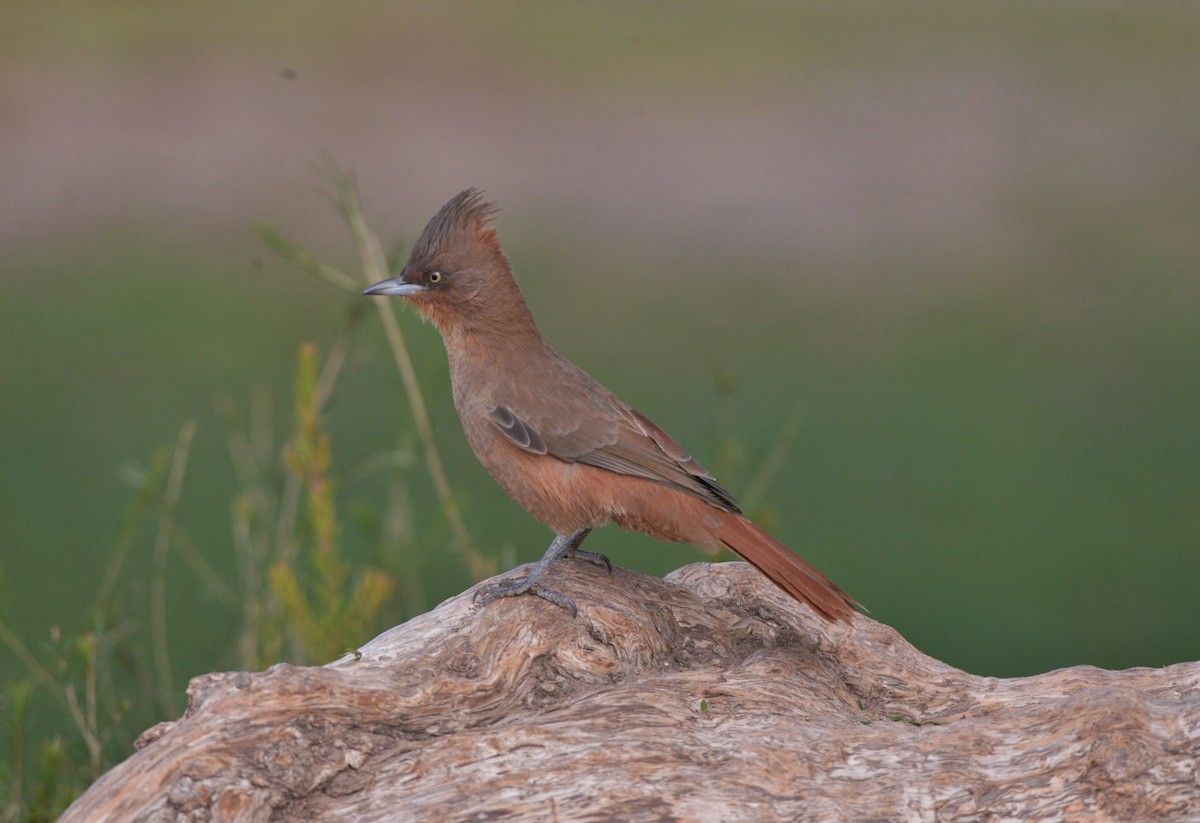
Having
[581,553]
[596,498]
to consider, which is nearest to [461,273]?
[596,498]

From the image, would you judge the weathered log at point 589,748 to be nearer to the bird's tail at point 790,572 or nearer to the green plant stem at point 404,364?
the bird's tail at point 790,572

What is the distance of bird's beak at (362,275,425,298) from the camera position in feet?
14.0

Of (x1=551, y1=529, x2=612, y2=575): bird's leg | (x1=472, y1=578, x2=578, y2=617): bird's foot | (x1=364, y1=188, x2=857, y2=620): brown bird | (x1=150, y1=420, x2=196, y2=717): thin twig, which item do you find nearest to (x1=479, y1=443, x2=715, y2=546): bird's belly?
(x1=364, y1=188, x2=857, y2=620): brown bird

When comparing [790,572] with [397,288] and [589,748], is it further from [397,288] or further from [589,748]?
[397,288]

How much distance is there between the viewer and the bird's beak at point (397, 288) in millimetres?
4270

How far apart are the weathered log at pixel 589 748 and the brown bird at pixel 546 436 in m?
0.32

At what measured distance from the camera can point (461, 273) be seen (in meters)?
4.30

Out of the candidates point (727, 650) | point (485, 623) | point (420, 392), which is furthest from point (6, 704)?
point (727, 650)

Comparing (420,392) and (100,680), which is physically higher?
(420,392)

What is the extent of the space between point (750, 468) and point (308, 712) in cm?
378

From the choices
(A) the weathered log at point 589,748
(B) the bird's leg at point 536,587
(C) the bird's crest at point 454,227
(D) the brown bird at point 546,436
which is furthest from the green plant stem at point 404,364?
(A) the weathered log at point 589,748

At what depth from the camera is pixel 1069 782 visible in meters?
2.89

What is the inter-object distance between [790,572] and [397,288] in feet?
5.27

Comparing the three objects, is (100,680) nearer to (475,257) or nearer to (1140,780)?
(475,257)
